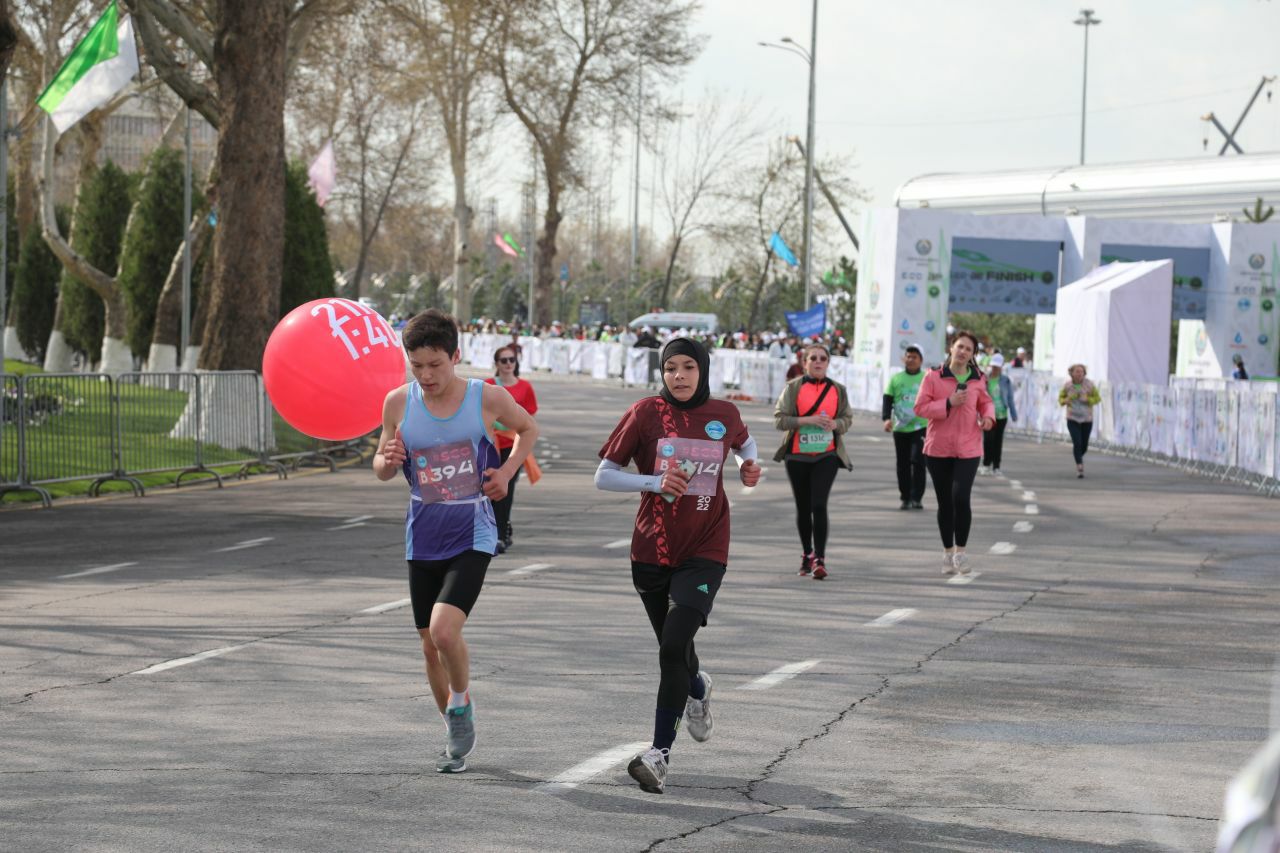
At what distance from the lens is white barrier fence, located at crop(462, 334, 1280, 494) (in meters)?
25.2

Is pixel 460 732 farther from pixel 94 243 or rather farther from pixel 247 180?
pixel 94 243

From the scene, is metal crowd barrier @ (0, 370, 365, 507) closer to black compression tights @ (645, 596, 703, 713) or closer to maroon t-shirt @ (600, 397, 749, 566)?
maroon t-shirt @ (600, 397, 749, 566)

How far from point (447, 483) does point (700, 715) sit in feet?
4.42

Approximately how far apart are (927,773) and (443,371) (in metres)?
2.36

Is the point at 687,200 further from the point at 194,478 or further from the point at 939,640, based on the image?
the point at 939,640

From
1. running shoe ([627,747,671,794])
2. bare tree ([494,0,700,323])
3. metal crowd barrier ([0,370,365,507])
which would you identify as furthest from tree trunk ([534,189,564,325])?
running shoe ([627,747,671,794])

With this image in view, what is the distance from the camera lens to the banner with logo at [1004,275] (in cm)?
4356

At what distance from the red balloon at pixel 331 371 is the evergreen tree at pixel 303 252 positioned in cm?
2891

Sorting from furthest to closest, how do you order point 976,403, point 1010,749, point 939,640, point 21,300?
point 21,300 < point 976,403 < point 939,640 < point 1010,749

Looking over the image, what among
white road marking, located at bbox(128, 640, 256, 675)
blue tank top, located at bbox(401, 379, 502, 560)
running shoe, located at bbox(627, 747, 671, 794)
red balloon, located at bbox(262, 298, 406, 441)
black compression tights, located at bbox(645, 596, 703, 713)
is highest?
red balloon, located at bbox(262, 298, 406, 441)

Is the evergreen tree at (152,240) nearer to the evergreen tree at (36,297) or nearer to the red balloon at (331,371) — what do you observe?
the evergreen tree at (36,297)

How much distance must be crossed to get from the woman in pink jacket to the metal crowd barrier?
926 cm

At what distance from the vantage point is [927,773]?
7078 mm

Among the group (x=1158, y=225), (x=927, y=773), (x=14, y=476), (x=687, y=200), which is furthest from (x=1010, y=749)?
(x=687, y=200)
